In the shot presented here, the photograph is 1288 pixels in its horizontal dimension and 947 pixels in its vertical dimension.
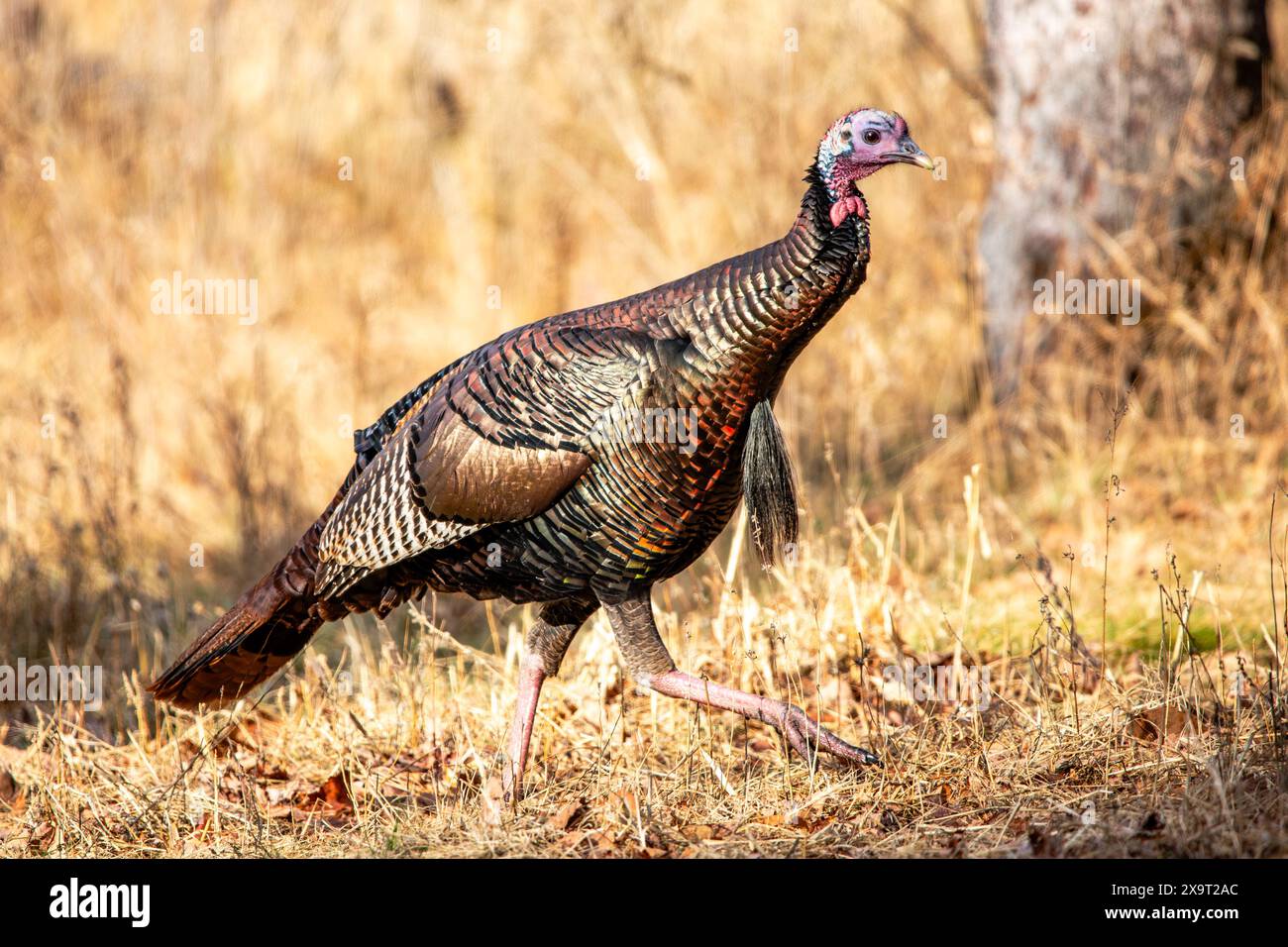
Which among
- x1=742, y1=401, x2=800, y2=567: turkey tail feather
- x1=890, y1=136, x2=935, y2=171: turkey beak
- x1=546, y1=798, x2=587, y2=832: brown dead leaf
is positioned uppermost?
x1=890, y1=136, x2=935, y2=171: turkey beak

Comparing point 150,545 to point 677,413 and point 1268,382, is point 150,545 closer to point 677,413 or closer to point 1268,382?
point 677,413

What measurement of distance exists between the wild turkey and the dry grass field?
421 millimetres

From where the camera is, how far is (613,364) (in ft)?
11.8

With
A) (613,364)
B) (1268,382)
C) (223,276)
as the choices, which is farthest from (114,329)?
(1268,382)

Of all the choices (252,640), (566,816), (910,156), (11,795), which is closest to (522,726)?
(566,816)

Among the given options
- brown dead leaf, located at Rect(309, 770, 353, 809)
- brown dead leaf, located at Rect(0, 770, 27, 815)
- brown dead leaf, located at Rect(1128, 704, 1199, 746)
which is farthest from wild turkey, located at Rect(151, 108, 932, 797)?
brown dead leaf, located at Rect(0, 770, 27, 815)

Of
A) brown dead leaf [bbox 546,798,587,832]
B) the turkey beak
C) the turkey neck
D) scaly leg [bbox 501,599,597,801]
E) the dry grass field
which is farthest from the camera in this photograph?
scaly leg [bbox 501,599,597,801]

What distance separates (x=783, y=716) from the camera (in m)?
3.70

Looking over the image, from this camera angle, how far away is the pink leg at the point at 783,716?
3.70 m

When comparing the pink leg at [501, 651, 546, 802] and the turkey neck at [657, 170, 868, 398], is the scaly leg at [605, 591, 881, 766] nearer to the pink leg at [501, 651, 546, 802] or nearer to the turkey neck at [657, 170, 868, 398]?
the pink leg at [501, 651, 546, 802]

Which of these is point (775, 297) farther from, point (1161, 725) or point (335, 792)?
point (335, 792)

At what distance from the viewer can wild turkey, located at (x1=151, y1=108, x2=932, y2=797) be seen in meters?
3.52

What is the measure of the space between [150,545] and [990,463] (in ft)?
14.0

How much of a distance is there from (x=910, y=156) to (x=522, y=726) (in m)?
1.92
